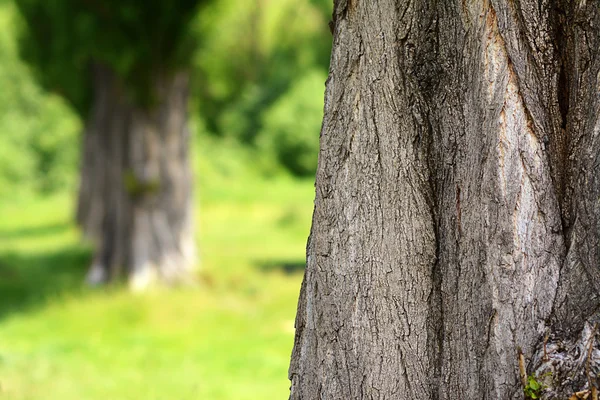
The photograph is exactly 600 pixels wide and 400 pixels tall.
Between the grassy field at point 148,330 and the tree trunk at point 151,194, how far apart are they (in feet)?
1.60

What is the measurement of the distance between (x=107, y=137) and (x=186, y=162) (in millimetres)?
2419

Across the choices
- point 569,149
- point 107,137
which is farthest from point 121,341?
point 569,149

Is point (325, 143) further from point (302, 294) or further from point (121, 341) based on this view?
point (121, 341)

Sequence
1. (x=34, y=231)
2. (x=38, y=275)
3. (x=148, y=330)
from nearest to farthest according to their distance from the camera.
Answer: (x=148, y=330), (x=38, y=275), (x=34, y=231)

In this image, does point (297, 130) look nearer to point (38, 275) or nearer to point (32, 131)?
point (32, 131)

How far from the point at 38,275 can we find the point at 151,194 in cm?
331

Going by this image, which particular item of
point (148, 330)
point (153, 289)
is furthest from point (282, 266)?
point (148, 330)

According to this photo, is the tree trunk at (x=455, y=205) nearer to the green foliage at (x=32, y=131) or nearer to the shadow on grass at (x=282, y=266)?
the shadow on grass at (x=282, y=266)

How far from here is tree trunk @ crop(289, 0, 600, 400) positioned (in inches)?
96.1

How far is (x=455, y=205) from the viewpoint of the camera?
→ 2576mm

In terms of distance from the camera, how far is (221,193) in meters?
26.6

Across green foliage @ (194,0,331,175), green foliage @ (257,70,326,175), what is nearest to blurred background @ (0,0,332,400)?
green foliage @ (257,70,326,175)

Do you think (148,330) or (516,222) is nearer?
(516,222)

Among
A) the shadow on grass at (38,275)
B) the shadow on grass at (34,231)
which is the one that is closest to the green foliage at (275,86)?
the shadow on grass at (34,231)
